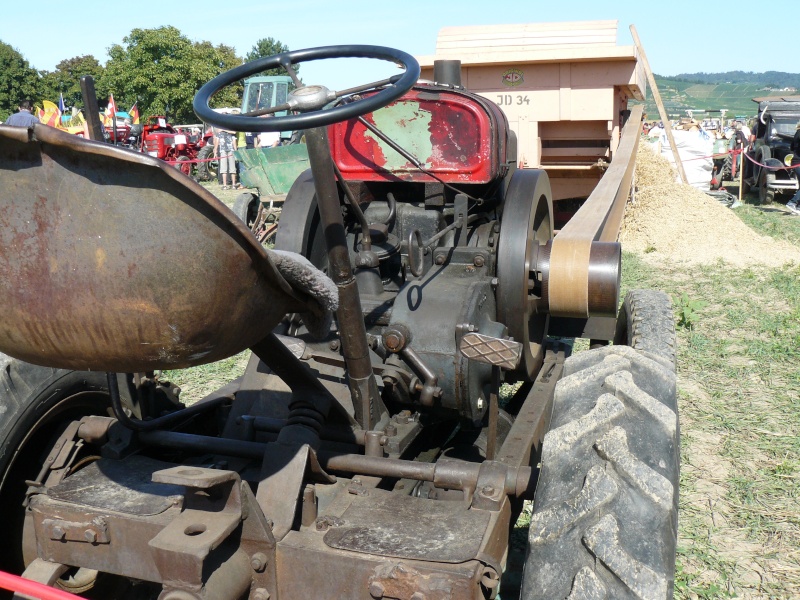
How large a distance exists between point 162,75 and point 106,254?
133 ft

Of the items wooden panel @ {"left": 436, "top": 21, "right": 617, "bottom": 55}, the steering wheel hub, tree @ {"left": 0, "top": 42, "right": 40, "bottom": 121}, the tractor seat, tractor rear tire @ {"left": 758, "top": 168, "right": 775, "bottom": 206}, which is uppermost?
tree @ {"left": 0, "top": 42, "right": 40, "bottom": 121}

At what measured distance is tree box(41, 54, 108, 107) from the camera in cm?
5419

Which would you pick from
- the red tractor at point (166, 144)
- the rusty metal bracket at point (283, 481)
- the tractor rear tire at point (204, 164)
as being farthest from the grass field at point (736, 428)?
the tractor rear tire at point (204, 164)

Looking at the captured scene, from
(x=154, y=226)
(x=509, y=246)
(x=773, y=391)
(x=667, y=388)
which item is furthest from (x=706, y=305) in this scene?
(x=154, y=226)

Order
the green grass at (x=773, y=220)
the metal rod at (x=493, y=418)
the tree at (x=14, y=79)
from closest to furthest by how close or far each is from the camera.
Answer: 1. the metal rod at (x=493, y=418)
2. the green grass at (x=773, y=220)
3. the tree at (x=14, y=79)

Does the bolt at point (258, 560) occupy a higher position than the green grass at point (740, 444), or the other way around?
the bolt at point (258, 560)

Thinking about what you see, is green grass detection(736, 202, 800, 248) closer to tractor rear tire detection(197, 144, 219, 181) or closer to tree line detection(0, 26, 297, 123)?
tractor rear tire detection(197, 144, 219, 181)

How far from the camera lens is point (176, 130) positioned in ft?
79.9

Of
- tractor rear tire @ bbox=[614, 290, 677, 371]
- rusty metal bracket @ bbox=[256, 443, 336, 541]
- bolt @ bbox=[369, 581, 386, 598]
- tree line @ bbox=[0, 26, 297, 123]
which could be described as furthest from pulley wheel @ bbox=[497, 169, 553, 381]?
tree line @ bbox=[0, 26, 297, 123]

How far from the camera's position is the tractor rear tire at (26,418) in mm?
2449

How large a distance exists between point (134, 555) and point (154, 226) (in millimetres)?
1034

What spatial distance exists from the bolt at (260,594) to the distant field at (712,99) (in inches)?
1718

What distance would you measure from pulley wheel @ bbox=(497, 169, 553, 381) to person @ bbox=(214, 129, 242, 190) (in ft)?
58.6

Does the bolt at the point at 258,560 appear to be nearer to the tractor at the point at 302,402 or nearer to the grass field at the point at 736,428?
the tractor at the point at 302,402
